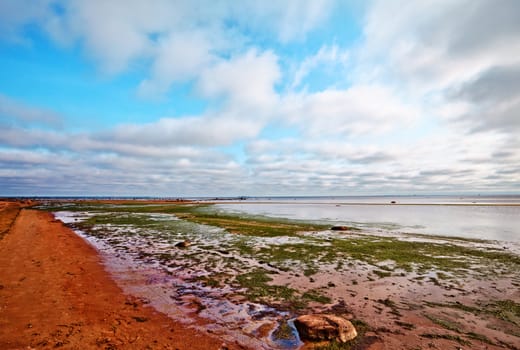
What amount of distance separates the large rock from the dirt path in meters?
2.51

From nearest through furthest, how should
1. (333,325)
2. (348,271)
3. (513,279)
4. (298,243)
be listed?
(333,325) < (513,279) < (348,271) < (298,243)

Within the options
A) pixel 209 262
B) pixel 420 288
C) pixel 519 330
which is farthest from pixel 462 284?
pixel 209 262

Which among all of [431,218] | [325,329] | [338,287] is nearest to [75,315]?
[325,329]

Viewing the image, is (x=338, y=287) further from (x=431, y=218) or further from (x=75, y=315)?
(x=431, y=218)

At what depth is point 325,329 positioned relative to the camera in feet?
24.4

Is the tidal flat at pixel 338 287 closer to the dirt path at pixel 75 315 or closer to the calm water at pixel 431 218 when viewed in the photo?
the dirt path at pixel 75 315

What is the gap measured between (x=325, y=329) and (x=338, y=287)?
16.2ft

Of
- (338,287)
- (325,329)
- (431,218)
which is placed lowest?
(338,287)

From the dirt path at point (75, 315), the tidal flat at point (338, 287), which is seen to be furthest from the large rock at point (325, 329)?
the dirt path at point (75, 315)

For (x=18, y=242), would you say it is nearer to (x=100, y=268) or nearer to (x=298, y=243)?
(x=100, y=268)

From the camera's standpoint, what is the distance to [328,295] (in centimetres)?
1102

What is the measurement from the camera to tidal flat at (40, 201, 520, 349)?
800 cm

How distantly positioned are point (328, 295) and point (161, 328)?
666 centimetres

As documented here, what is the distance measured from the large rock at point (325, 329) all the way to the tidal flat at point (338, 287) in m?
0.25
